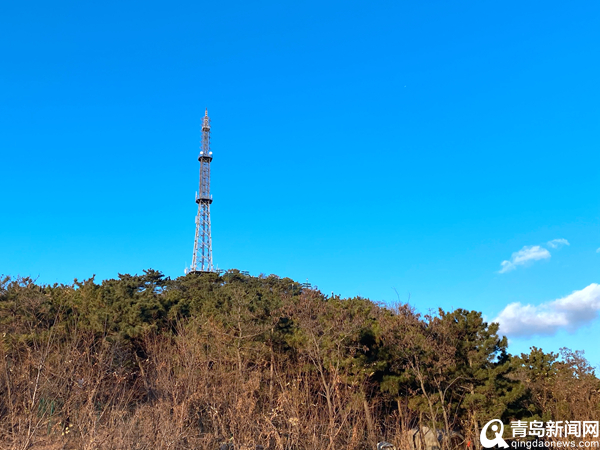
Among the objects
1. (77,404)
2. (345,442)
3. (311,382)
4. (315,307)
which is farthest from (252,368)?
(77,404)

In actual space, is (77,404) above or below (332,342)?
below

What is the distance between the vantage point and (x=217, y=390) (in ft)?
39.0

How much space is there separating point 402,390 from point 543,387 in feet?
16.1

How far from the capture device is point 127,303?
18.8 metres

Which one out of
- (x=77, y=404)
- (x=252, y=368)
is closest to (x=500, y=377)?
(x=252, y=368)

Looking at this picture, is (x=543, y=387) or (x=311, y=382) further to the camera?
(x=543, y=387)

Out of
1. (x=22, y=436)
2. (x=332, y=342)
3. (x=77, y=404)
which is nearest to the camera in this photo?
(x=22, y=436)

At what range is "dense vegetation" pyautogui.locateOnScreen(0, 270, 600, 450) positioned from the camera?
9445 mm

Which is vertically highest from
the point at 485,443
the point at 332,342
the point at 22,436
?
the point at 332,342

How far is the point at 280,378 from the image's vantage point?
42.2ft

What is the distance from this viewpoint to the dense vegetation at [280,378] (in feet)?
31.0

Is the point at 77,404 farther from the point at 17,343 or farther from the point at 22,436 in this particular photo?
the point at 17,343

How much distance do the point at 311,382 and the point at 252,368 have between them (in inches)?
75.1

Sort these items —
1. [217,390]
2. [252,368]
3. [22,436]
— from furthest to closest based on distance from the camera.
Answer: [252,368] → [217,390] → [22,436]
